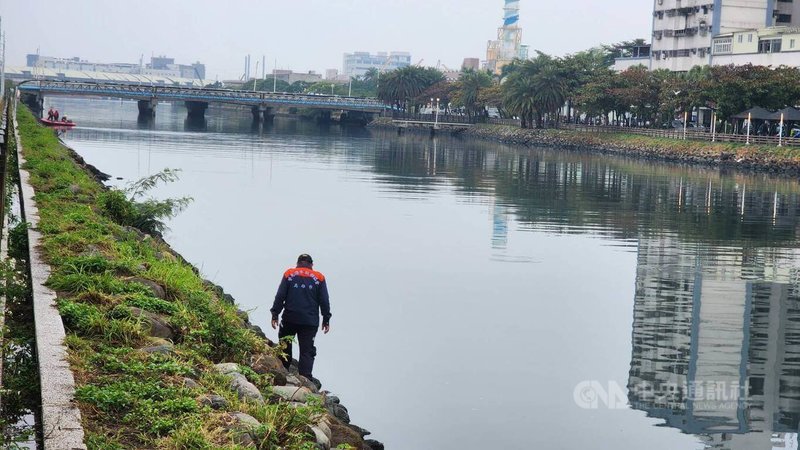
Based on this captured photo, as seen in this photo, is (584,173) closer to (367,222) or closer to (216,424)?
(367,222)

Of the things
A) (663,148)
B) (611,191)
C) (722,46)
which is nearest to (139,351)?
(611,191)

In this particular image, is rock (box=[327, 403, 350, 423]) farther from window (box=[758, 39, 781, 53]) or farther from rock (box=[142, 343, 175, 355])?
window (box=[758, 39, 781, 53])

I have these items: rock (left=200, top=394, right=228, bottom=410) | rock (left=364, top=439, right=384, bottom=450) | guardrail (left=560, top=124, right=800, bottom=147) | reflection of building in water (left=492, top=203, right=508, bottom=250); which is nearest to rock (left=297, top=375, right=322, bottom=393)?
rock (left=364, top=439, right=384, bottom=450)

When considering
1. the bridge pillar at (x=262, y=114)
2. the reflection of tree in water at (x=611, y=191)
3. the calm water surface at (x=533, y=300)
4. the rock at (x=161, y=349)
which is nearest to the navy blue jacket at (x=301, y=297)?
the calm water surface at (x=533, y=300)

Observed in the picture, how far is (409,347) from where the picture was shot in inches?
821

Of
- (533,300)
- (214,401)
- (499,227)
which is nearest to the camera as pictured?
(214,401)

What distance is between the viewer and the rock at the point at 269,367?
44.2ft

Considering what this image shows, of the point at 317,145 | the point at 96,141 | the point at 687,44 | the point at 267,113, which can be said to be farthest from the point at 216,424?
the point at 267,113

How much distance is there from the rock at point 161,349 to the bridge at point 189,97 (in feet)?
460

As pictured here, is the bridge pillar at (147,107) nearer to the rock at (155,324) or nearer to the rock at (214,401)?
the rock at (155,324)

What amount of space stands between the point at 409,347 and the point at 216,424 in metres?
11.3

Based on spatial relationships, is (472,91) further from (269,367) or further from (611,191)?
(269,367)

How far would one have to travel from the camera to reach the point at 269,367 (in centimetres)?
1368

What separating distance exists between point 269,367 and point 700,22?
124 meters
